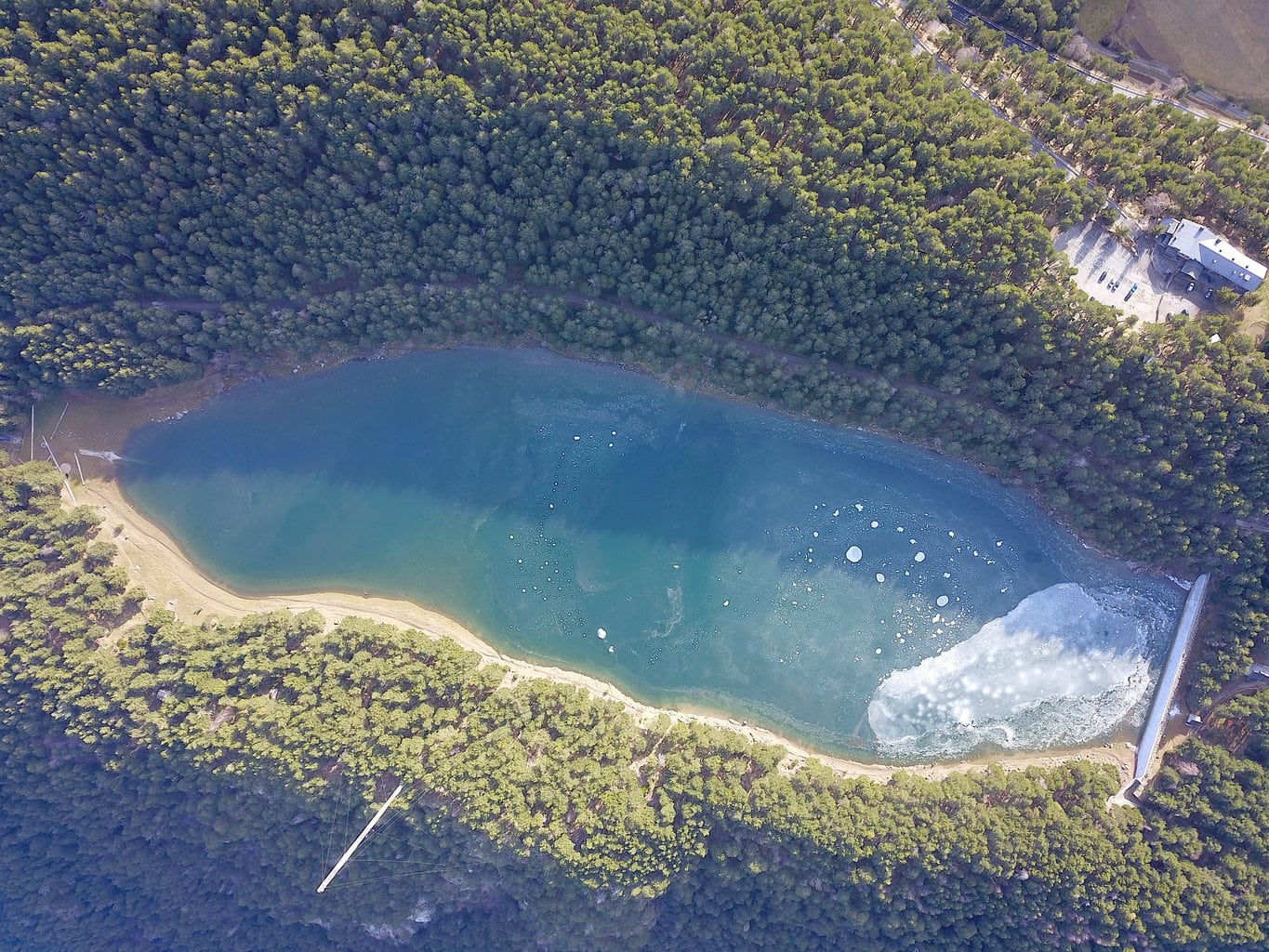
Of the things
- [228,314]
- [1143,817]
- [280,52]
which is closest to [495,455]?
[228,314]

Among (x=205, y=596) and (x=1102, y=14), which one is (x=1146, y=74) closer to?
(x=1102, y=14)

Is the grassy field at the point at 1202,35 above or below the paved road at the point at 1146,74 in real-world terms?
above

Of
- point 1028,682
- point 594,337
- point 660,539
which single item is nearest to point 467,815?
point 660,539

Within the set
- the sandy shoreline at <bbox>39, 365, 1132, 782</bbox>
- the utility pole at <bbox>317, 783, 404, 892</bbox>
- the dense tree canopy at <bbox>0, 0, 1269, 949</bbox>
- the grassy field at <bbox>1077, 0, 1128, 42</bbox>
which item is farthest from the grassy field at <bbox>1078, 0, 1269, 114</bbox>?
the utility pole at <bbox>317, 783, 404, 892</bbox>

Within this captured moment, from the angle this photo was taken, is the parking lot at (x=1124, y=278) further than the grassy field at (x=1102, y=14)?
No

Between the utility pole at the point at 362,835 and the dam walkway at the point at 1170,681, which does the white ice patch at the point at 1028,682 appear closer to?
Answer: the dam walkway at the point at 1170,681

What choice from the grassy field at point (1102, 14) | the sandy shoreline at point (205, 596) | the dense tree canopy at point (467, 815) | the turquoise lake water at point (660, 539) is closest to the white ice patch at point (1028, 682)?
the turquoise lake water at point (660, 539)
